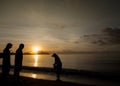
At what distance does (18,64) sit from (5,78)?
1.31 m

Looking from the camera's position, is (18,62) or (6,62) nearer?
(6,62)

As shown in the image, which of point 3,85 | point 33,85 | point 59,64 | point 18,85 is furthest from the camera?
point 59,64

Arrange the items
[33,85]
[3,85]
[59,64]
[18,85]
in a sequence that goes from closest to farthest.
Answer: [3,85] < [18,85] < [33,85] < [59,64]

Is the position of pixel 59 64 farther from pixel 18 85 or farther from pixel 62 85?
pixel 18 85

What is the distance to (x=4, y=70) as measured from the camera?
46.5 ft

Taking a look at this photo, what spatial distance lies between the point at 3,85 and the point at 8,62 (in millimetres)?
1500

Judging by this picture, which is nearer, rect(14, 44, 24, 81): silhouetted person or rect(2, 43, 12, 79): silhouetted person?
rect(2, 43, 12, 79): silhouetted person

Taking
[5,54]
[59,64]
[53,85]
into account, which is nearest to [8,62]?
[5,54]

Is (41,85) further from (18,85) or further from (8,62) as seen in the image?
(8,62)

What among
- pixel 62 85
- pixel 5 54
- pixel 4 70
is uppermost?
pixel 5 54

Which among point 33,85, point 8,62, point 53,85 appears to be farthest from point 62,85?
point 8,62

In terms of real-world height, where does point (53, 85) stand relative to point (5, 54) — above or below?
below

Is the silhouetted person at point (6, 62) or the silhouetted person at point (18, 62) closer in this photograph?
the silhouetted person at point (6, 62)

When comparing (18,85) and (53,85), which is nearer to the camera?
(18,85)
